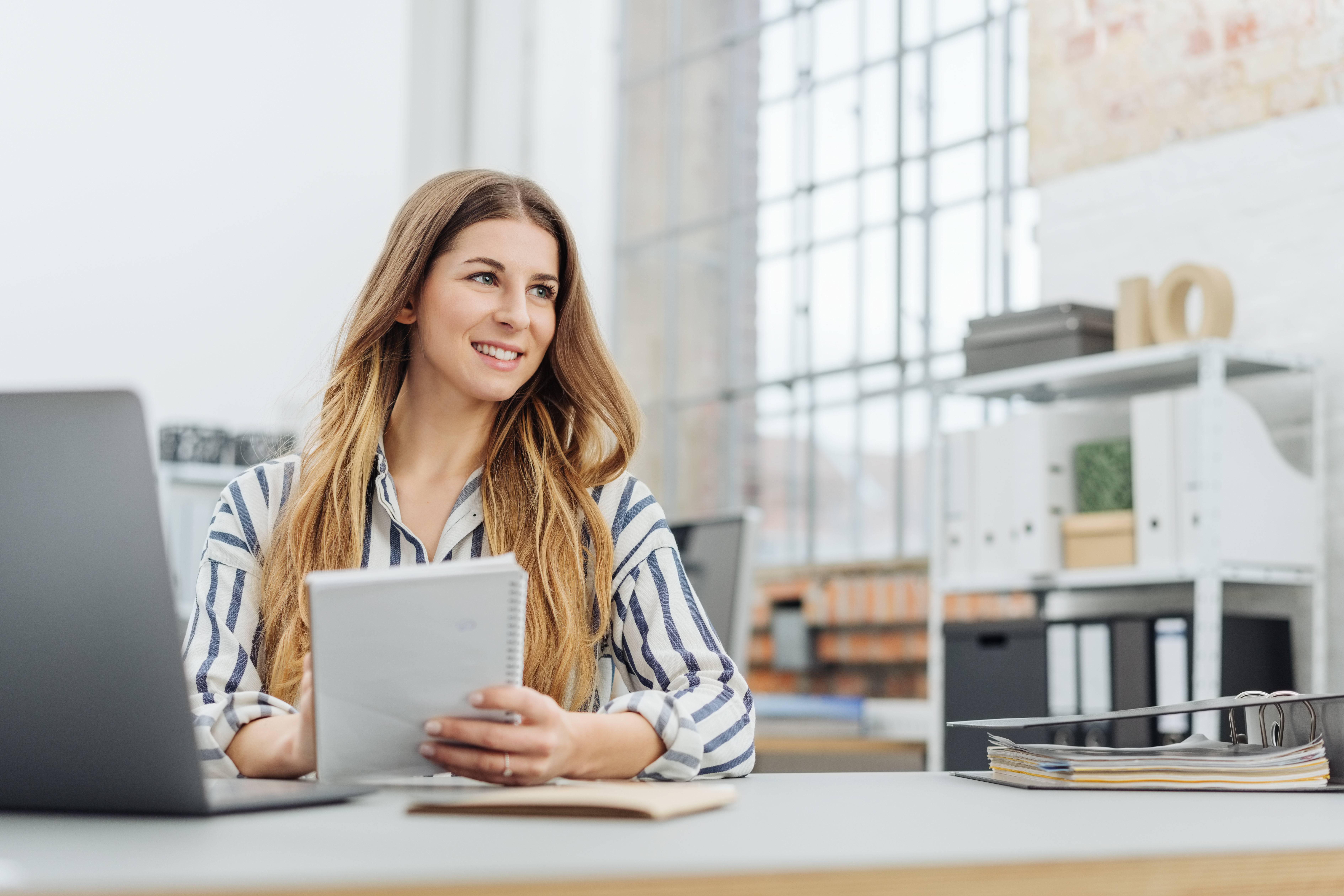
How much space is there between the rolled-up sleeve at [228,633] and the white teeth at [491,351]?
0.27m

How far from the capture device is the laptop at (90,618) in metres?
0.75

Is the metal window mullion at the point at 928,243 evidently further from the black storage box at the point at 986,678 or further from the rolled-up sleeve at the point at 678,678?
the rolled-up sleeve at the point at 678,678

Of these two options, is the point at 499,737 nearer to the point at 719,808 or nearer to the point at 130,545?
the point at 719,808

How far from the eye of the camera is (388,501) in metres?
1.53

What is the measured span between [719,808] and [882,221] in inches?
202

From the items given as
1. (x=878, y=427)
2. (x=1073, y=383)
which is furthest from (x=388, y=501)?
(x=878, y=427)

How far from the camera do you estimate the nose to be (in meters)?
1.54

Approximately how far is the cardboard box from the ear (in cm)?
178

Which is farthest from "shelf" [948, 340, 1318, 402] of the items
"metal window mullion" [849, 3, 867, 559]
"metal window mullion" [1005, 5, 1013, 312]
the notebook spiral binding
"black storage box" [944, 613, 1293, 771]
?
"metal window mullion" [849, 3, 867, 559]

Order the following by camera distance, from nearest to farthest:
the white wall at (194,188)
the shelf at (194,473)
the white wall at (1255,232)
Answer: the white wall at (1255,232), the shelf at (194,473), the white wall at (194,188)

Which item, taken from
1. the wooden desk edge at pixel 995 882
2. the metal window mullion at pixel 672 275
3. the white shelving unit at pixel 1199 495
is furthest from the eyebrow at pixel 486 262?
the metal window mullion at pixel 672 275

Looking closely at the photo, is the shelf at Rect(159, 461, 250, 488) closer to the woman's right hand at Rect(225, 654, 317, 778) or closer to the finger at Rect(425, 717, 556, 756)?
the woman's right hand at Rect(225, 654, 317, 778)

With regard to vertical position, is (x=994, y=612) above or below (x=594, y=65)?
below

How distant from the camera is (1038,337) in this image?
124 inches
